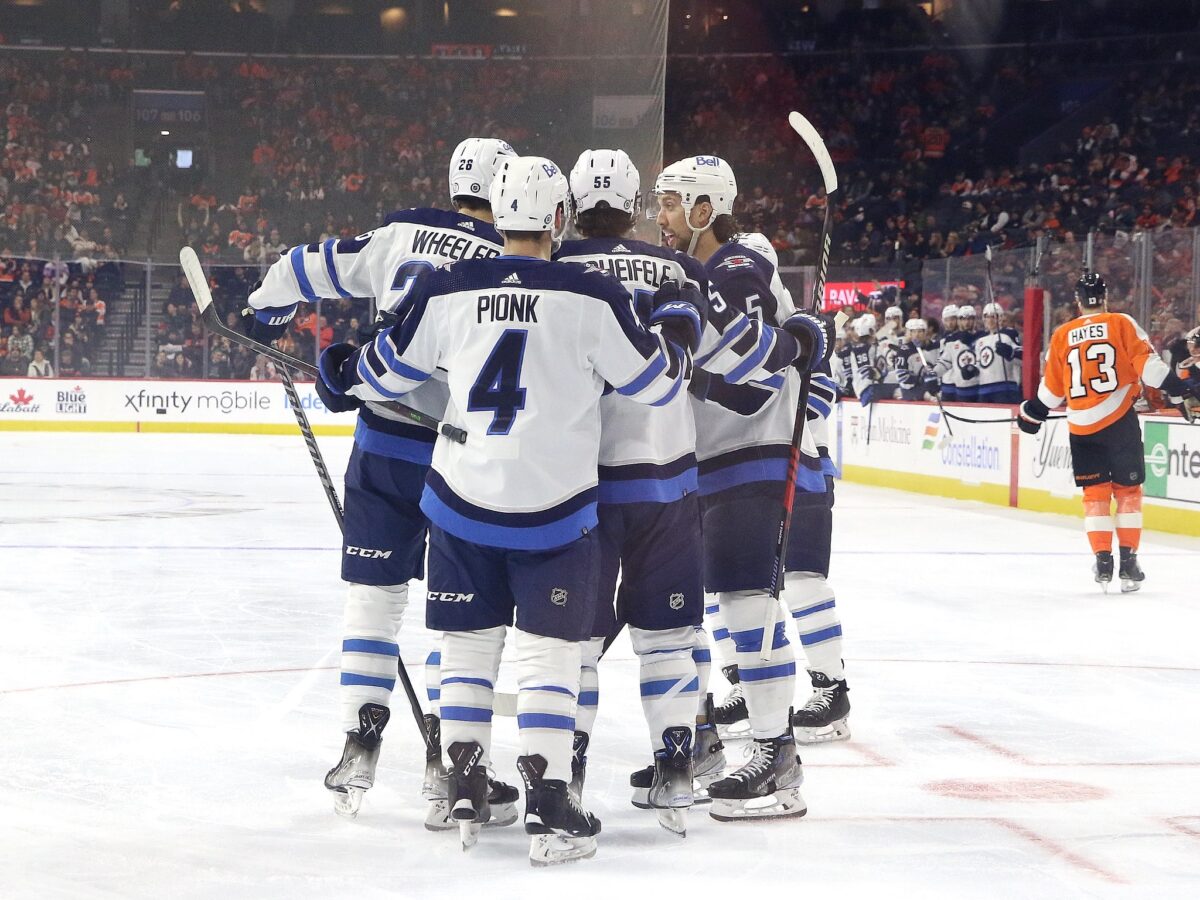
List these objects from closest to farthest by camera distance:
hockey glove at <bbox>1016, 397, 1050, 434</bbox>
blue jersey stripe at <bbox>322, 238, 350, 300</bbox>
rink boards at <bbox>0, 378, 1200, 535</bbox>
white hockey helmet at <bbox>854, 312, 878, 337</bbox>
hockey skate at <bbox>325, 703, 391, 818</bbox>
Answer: hockey skate at <bbox>325, 703, 391, 818</bbox> < blue jersey stripe at <bbox>322, 238, 350, 300</bbox> < hockey glove at <bbox>1016, 397, 1050, 434</bbox> < rink boards at <bbox>0, 378, 1200, 535</bbox> < white hockey helmet at <bbox>854, 312, 878, 337</bbox>

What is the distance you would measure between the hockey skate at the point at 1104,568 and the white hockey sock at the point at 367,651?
429 cm

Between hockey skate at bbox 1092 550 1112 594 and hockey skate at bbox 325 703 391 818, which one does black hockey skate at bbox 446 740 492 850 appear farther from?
hockey skate at bbox 1092 550 1112 594

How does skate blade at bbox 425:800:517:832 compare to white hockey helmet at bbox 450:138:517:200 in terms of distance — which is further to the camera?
white hockey helmet at bbox 450:138:517:200

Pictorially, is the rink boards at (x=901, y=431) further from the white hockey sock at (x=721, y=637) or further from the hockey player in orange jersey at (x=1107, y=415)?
the white hockey sock at (x=721, y=637)

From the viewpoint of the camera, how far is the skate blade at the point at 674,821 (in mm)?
2760

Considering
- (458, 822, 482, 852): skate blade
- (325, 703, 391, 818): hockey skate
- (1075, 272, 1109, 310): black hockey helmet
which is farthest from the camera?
(1075, 272, 1109, 310): black hockey helmet

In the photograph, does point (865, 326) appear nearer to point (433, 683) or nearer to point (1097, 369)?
point (1097, 369)

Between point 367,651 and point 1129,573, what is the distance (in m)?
4.41

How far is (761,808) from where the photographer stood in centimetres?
290

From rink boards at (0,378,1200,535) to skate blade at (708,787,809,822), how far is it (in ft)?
20.5

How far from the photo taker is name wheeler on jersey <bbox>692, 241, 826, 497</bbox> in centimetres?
299

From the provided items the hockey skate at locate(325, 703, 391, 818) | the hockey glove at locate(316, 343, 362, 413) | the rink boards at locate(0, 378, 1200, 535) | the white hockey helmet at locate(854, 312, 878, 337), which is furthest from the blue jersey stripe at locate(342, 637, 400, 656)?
the white hockey helmet at locate(854, 312, 878, 337)

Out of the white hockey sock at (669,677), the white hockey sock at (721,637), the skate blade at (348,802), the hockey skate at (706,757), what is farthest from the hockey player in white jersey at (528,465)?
the white hockey sock at (721,637)

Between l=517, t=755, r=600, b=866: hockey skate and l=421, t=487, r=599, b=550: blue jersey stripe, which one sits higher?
l=421, t=487, r=599, b=550: blue jersey stripe
